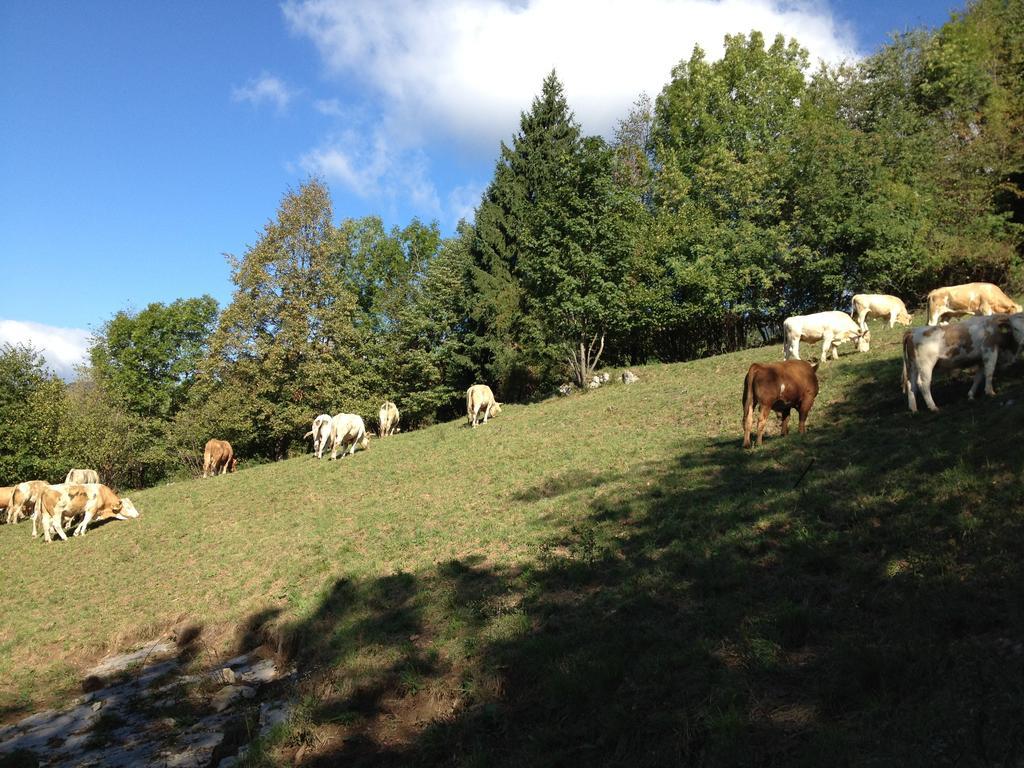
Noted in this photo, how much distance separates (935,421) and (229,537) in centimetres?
1511

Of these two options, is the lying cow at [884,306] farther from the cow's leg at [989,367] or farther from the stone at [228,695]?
the stone at [228,695]

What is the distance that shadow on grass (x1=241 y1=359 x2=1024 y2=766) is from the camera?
423 centimetres

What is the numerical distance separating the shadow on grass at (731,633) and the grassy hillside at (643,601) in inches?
1.1

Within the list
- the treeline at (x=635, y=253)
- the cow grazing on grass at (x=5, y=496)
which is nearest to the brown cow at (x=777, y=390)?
the treeline at (x=635, y=253)

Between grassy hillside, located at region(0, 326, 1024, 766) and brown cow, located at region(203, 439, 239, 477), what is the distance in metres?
15.1

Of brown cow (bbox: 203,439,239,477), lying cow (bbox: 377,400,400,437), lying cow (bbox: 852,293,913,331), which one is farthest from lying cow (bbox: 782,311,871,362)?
brown cow (bbox: 203,439,239,477)

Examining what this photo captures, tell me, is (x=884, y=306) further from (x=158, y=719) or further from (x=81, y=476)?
(x=81, y=476)

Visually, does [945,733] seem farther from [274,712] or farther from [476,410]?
[476,410]

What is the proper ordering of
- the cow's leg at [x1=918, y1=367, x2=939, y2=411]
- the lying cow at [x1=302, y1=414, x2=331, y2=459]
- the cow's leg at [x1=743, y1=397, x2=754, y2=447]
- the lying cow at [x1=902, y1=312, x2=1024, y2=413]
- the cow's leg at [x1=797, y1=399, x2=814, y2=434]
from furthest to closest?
the lying cow at [x1=302, y1=414, x2=331, y2=459]
the cow's leg at [x1=743, y1=397, x2=754, y2=447]
the cow's leg at [x1=797, y1=399, x2=814, y2=434]
the cow's leg at [x1=918, y1=367, x2=939, y2=411]
the lying cow at [x1=902, y1=312, x2=1024, y2=413]

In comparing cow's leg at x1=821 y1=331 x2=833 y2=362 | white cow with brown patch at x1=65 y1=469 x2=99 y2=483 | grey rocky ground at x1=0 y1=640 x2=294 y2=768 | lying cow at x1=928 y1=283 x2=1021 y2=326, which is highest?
lying cow at x1=928 y1=283 x2=1021 y2=326

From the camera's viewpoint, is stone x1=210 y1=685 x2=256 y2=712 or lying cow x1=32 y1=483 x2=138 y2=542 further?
lying cow x1=32 y1=483 x2=138 y2=542

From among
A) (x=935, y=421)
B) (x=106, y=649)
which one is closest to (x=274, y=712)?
(x=106, y=649)

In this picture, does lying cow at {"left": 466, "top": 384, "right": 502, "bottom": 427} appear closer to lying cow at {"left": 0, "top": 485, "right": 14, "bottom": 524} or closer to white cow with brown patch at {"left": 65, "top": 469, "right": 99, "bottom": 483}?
white cow with brown patch at {"left": 65, "top": 469, "right": 99, "bottom": 483}

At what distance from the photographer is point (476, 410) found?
2591 centimetres
